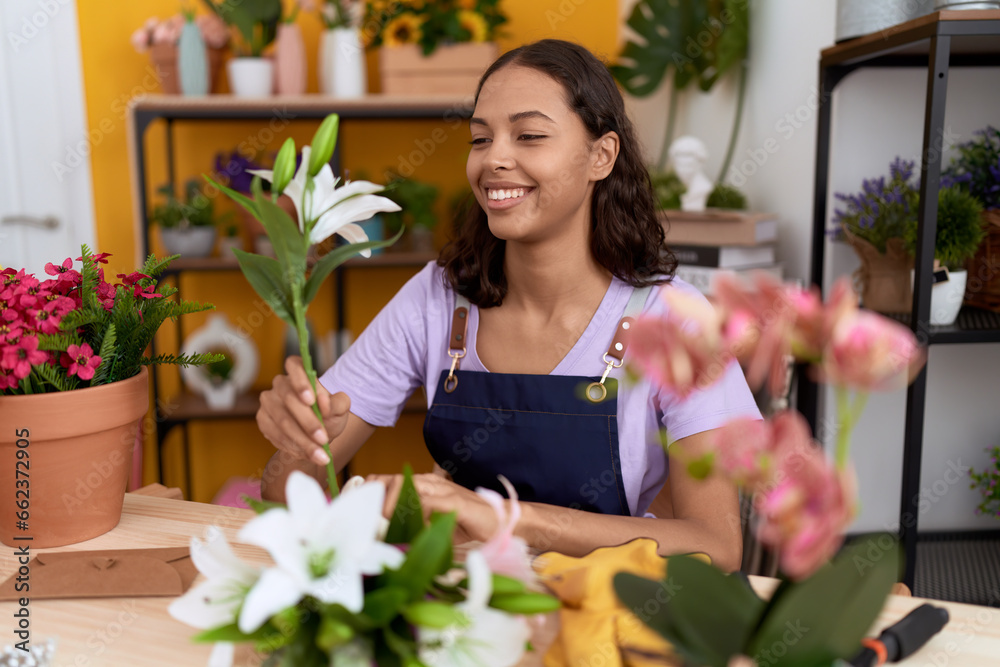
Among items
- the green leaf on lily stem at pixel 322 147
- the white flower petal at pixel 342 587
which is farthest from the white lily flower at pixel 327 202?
the white flower petal at pixel 342 587

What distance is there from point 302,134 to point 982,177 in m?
2.08

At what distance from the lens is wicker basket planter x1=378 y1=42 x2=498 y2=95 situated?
2.50m

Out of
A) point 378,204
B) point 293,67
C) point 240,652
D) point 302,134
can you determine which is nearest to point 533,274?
point 378,204

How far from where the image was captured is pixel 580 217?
4.53ft

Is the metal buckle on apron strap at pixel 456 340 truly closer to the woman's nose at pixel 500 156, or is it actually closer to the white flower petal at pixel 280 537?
the woman's nose at pixel 500 156

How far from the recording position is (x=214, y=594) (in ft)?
1.98

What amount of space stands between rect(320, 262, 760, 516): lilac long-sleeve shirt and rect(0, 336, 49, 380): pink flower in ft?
1.94

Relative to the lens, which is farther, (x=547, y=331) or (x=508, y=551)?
(x=547, y=331)

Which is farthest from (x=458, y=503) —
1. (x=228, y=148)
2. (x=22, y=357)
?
(x=228, y=148)

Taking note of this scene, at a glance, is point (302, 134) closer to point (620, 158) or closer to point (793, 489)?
point (620, 158)

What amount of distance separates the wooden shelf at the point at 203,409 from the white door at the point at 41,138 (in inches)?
22.8

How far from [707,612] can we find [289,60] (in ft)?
7.71

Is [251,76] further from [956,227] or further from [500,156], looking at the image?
[956,227]

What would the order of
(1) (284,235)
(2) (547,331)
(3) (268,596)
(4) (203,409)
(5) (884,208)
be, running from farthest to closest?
1. (4) (203,409)
2. (5) (884,208)
3. (2) (547,331)
4. (1) (284,235)
5. (3) (268,596)
